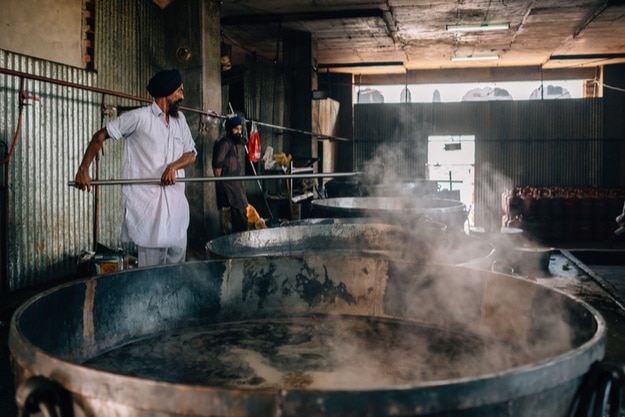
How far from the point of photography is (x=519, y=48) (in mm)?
15680

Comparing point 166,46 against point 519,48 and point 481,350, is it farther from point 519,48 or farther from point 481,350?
point 519,48

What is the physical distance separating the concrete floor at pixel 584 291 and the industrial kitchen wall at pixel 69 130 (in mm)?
653

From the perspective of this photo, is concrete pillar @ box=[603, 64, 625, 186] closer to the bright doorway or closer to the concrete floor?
the bright doorway

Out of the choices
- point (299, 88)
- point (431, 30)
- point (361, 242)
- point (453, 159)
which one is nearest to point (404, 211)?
point (361, 242)

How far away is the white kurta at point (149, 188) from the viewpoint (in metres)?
4.23

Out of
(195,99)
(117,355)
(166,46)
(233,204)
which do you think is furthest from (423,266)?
(166,46)

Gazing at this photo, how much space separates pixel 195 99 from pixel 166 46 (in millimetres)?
1069

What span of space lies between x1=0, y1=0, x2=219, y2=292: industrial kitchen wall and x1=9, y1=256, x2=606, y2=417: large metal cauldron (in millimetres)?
3755

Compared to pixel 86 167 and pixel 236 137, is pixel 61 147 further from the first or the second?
pixel 86 167

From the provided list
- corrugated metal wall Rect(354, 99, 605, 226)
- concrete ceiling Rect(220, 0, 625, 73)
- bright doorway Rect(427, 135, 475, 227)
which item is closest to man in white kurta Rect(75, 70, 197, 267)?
concrete ceiling Rect(220, 0, 625, 73)

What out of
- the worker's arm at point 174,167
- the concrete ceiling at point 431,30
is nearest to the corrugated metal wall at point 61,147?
the worker's arm at point 174,167

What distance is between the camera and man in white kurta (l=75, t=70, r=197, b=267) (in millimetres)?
4230

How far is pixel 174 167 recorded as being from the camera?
13.4 ft

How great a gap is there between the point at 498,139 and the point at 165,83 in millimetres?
16143
